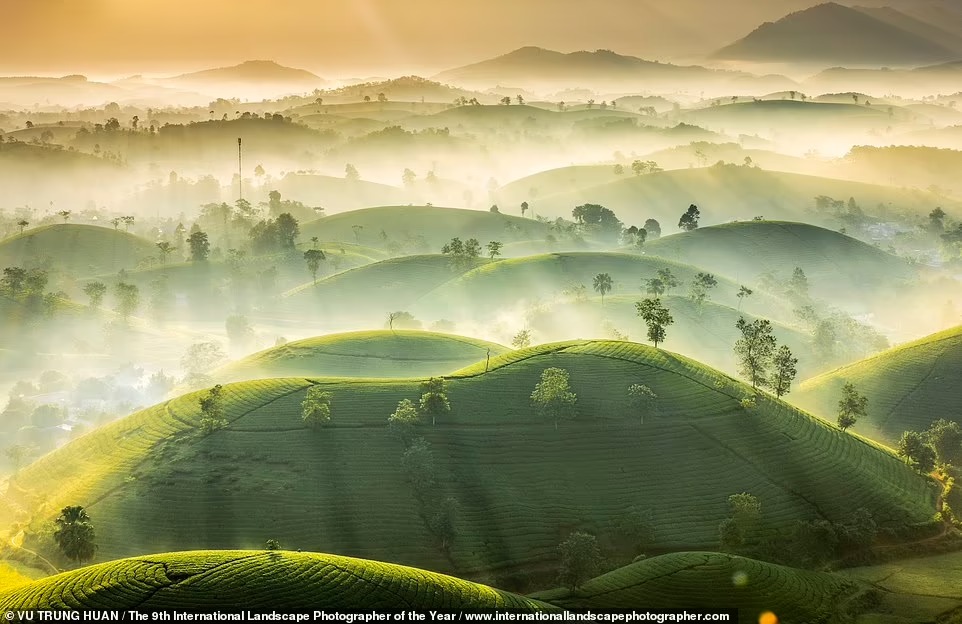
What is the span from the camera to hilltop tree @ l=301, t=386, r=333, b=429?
117375mm

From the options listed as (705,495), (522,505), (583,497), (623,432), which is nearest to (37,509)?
(522,505)

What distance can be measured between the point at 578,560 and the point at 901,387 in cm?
9145

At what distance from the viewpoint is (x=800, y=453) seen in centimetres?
12106

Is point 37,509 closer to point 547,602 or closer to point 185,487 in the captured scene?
point 185,487

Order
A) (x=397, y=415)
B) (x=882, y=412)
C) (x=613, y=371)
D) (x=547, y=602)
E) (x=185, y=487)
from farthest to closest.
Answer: (x=882, y=412) → (x=613, y=371) → (x=397, y=415) → (x=185, y=487) → (x=547, y=602)

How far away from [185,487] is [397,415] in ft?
93.5

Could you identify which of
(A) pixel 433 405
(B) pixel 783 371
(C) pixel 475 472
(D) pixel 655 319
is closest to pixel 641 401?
(D) pixel 655 319

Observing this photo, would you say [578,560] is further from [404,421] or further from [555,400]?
[404,421]

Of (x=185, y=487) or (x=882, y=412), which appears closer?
(x=185, y=487)

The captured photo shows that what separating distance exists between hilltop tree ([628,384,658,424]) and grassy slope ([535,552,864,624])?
104ft

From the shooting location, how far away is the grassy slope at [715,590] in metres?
87.1

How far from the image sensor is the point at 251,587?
245 feet

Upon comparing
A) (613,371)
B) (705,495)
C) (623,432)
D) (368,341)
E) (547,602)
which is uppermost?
(368,341)

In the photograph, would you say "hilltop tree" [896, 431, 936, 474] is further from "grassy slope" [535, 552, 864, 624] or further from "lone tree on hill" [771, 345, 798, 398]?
"grassy slope" [535, 552, 864, 624]
